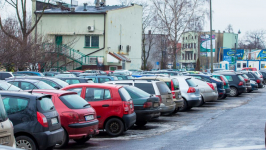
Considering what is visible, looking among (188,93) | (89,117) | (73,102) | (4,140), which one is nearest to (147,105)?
(89,117)

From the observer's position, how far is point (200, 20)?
5166 centimetres

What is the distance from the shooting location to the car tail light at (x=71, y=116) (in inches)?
396

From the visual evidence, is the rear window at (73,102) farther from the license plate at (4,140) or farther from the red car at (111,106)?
the license plate at (4,140)

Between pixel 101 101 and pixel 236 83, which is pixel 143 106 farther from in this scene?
pixel 236 83

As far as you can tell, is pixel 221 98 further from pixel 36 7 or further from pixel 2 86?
pixel 36 7

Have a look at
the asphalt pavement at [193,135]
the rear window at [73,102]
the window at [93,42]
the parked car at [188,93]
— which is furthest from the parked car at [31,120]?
the window at [93,42]

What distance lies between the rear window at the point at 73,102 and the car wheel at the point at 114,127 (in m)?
1.84

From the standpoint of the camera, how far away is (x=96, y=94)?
1231cm

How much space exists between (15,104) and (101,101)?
398cm

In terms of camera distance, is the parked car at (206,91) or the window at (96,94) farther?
the parked car at (206,91)

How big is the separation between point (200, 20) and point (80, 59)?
15.9 m

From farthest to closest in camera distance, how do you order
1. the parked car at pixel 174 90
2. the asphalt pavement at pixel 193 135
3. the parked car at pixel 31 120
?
the parked car at pixel 174 90 < the asphalt pavement at pixel 193 135 < the parked car at pixel 31 120

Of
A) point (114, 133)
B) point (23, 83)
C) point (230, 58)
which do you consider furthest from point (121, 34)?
point (114, 133)

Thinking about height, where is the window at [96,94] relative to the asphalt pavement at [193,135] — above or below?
above
